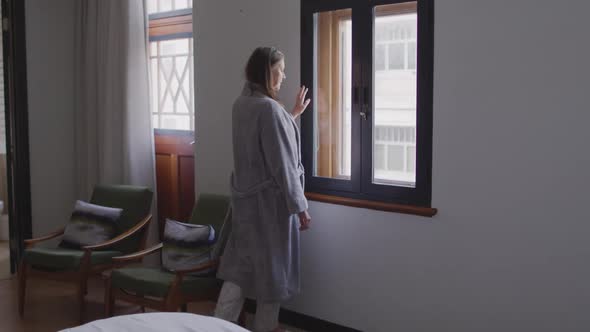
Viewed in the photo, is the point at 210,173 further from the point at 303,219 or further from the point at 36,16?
the point at 36,16

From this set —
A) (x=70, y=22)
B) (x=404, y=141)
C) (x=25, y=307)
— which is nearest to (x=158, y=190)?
(x=25, y=307)

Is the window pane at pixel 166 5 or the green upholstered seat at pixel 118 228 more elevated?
the window pane at pixel 166 5

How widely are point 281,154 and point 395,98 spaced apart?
629mm

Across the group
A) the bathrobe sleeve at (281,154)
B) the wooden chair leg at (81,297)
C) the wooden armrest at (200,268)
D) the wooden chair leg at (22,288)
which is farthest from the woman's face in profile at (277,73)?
the wooden chair leg at (22,288)

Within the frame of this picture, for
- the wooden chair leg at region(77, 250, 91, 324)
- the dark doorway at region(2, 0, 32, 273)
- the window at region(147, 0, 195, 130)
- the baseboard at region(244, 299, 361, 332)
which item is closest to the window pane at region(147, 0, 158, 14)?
the window at region(147, 0, 195, 130)

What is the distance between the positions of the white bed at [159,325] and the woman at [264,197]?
1.04 metres

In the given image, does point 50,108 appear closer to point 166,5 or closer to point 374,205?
point 166,5

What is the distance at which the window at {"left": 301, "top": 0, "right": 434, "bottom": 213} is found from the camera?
10.1ft

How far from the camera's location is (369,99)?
10.6 ft

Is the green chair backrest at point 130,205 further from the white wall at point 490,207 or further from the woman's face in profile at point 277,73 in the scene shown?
the woman's face in profile at point 277,73

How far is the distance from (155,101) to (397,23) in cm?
219

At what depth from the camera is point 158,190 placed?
15.3 feet

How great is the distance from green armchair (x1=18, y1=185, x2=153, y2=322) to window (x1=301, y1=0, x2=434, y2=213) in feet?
4.09

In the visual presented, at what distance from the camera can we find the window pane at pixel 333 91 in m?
3.36
